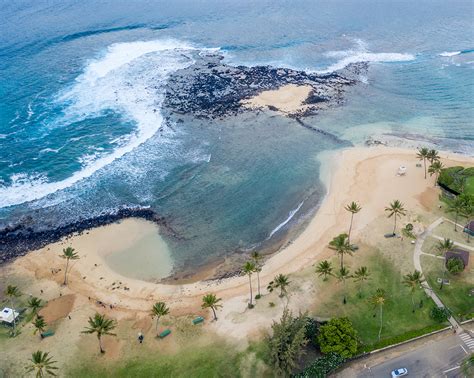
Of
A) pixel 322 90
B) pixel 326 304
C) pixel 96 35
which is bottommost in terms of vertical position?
pixel 326 304

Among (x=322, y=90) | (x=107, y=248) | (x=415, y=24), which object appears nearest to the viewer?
(x=107, y=248)

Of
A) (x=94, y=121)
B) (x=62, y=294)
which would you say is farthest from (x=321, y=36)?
(x=62, y=294)

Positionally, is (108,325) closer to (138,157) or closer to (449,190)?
(138,157)

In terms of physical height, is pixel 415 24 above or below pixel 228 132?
above

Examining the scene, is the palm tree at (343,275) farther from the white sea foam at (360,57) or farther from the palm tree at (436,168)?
the white sea foam at (360,57)

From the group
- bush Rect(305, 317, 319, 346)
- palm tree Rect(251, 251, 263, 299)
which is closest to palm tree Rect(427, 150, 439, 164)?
palm tree Rect(251, 251, 263, 299)

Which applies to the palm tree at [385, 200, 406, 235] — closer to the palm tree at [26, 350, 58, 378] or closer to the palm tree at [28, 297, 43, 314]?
the palm tree at [26, 350, 58, 378]
